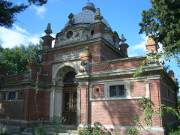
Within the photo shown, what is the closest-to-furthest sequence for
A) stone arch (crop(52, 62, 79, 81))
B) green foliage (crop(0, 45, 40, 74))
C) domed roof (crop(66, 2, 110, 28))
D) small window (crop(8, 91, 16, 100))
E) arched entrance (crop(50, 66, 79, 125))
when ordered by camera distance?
1. stone arch (crop(52, 62, 79, 81))
2. arched entrance (crop(50, 66, 79, 125))
3. domed roof (crop(66, 2, 110, 28))
4. small window (crop(8, 91, 16, 100))
5. green foliage (crop(0, 45, 40, 74))

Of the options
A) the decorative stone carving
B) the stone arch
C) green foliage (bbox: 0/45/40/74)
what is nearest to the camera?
the stone arch

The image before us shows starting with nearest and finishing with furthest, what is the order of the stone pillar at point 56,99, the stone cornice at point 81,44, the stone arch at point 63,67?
1. the stone cornice at point 81,44
2. the stone arch at point 63,67
3. the stone pillar at point 56,99

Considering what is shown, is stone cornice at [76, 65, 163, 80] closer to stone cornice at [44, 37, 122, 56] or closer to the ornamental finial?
stone cornice at [44, 37, 122, 56]

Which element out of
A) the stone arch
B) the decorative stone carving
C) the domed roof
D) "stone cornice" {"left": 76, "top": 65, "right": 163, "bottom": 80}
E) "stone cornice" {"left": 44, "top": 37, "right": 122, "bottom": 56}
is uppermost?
the domed roof

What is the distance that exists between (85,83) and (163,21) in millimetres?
6507

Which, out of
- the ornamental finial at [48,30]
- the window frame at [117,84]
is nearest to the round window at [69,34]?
the ornamental finial at [48,30]

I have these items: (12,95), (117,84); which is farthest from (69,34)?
(12,95)

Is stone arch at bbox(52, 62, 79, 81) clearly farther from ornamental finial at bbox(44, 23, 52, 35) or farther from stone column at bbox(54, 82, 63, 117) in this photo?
ornamental finial at bbox(44, 23, 52, 35)

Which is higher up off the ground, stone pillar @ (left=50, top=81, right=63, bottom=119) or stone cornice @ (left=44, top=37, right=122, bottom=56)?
stone cornice @ (left=44, top=37, right=122, bottom=56)

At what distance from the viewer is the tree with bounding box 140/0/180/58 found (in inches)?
532

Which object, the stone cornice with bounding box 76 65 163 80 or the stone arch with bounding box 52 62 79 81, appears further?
the stone arch with bounding box 52 62 79 81

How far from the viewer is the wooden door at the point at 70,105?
1917 cm

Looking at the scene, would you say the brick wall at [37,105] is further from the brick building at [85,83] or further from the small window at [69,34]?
the small window at [69,34]

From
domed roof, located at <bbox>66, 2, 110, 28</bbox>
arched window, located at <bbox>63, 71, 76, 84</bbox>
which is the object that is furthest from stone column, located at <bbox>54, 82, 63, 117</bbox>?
domed roof, located at <bbox>66, 2, 110, 28</bbox>
